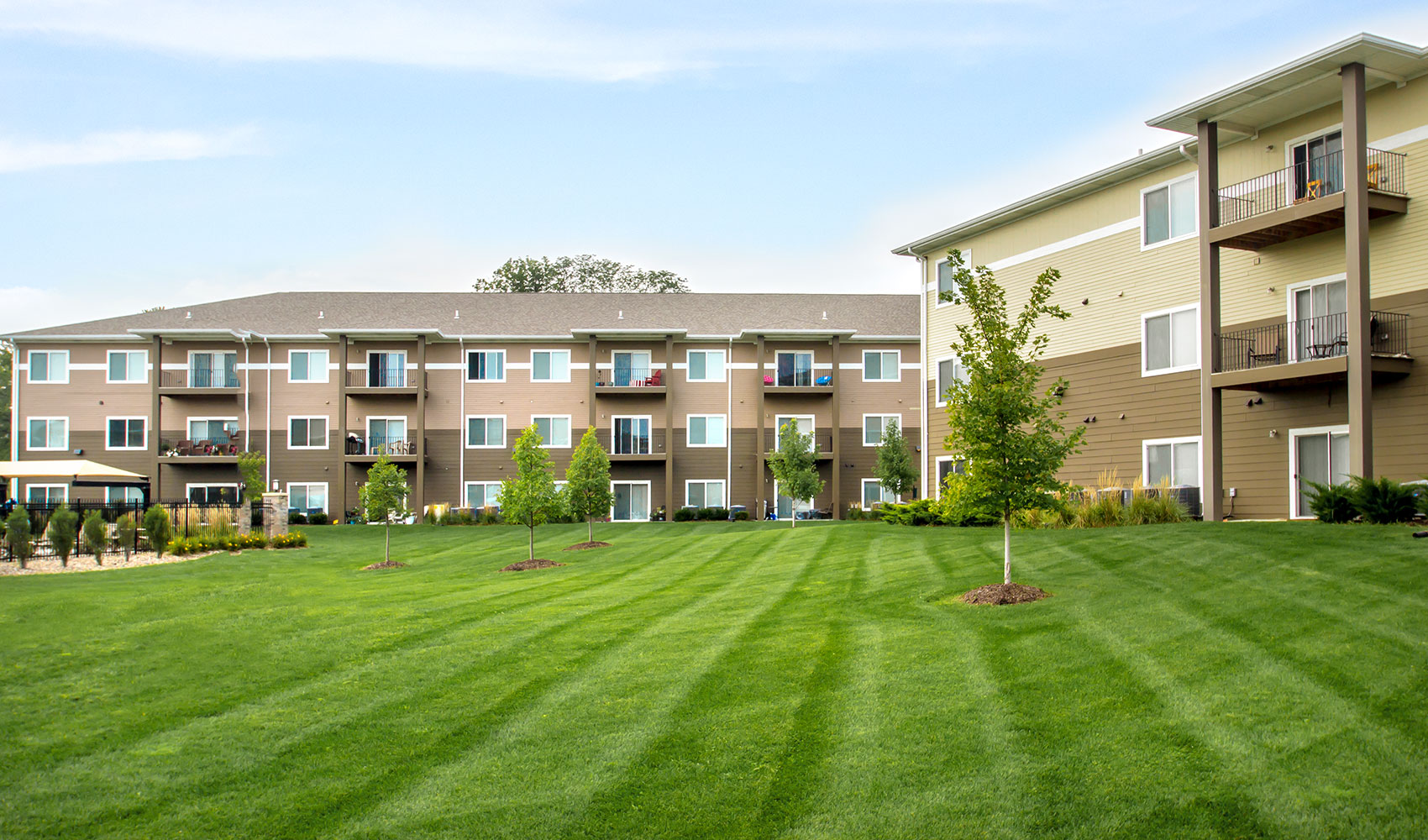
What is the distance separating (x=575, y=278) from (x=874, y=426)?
28.6m

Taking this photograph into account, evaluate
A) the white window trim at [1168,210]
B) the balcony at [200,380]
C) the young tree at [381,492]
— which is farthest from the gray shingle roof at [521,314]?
the white window trim at [1168,210]

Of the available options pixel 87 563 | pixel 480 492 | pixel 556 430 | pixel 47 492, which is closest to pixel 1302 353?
pixel 87 563

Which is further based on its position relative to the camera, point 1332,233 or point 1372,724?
point 1332,233

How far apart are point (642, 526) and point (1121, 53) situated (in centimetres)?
2277

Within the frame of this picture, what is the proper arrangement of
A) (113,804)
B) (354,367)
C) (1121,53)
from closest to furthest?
(113,804), (1121,53), (354,367)

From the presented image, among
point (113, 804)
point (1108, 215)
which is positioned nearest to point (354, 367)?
point (1108, 215)

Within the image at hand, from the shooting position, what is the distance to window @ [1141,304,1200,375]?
22500 mm

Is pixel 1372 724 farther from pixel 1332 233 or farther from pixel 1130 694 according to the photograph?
pixel 1332 233

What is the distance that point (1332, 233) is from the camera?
63.6ft

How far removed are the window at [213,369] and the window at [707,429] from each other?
20.6 meters

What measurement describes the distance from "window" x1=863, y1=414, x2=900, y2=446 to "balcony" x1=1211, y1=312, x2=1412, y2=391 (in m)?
21.7

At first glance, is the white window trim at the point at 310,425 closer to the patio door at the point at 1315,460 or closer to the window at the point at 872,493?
the window at the point at 872,493

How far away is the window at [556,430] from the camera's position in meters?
42.5

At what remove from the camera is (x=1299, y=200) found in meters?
19.9
